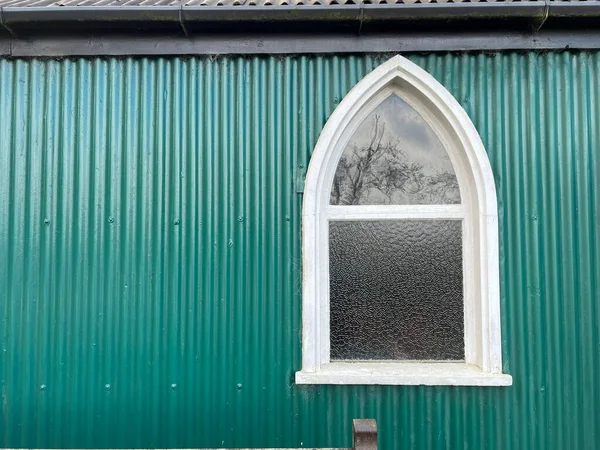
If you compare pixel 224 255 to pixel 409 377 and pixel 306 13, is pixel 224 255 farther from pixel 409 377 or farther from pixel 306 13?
pixel 306 13

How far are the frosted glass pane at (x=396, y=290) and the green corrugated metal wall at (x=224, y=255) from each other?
1.14ft

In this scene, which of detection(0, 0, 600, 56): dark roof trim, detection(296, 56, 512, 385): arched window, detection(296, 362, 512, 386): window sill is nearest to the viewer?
detection(296, 362, 512, 386): window sill

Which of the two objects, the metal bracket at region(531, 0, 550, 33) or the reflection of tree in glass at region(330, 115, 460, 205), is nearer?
the metal bracket at region(531, 0, 550, 33)

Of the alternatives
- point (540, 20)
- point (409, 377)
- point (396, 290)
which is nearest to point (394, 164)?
point (396, 290)

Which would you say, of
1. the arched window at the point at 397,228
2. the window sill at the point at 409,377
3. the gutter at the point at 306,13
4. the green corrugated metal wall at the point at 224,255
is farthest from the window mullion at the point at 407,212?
the gutter at the point at 306,13

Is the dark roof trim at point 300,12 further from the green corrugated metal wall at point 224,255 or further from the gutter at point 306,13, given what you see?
the green corrugated metal wall at point 224,255

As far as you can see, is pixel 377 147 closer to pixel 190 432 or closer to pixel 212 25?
pixel 212 25

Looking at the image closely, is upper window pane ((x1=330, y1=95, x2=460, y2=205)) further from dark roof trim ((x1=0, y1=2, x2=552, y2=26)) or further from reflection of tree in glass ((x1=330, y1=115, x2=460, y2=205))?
dark roof trim ((x1=0, y1=2, x2=552, y2=26))

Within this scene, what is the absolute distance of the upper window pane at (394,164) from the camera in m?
3.52

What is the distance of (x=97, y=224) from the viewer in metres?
3.38

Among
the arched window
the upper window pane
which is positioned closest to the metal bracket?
the arched window

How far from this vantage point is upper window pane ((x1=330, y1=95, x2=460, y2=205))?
3518mm

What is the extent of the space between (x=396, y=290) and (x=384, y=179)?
940 millimetres

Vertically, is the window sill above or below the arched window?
below
